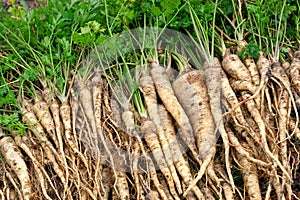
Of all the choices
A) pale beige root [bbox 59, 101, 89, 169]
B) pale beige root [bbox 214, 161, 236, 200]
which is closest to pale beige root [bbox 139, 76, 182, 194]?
pale beige root [bbox 214, 161, 236, 200]

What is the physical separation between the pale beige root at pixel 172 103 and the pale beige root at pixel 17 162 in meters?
0.97

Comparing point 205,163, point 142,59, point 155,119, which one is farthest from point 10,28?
point 205,163

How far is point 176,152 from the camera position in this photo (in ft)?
8.10

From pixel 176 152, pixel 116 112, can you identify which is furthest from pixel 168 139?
pixel 116 112

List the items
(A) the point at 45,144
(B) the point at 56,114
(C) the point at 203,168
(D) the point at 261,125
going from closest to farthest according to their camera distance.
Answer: (C) the point at 203,168
(D) the point at 261,125
(A) the point at 45,144
(B) the point at 56,114

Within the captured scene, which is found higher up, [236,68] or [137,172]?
[236,68]

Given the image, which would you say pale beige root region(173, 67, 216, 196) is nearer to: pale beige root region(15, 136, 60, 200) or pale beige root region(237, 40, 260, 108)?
pale beige root region(237, 40, 260, 108)

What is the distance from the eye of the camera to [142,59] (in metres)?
2.80

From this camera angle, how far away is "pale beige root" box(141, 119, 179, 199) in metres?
2.38

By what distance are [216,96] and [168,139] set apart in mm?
413

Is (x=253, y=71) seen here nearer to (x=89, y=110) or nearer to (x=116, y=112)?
(x=116, y=112)

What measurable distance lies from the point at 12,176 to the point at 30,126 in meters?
0.32

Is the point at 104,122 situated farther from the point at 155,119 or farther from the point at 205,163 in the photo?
the point at 205,163

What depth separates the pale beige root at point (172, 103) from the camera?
2.49 metres
